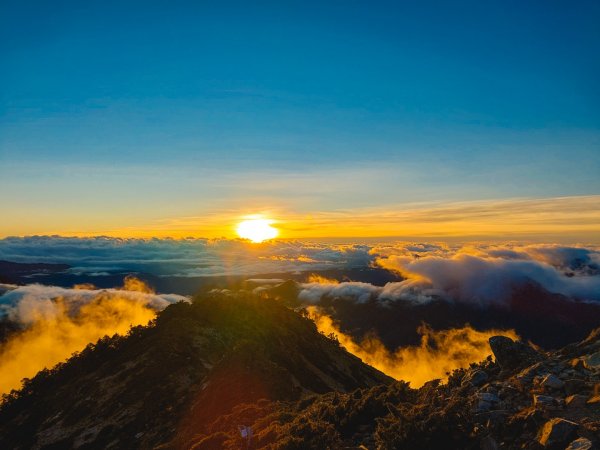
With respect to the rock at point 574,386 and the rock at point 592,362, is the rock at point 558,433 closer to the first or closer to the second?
the rock at point 574,386

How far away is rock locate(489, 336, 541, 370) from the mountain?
19849 mm

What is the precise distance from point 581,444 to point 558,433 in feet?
3.40

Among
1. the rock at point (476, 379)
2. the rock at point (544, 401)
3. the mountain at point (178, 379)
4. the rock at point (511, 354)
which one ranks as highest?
the rock at point (544, 401)

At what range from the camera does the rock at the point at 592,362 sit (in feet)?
68.8

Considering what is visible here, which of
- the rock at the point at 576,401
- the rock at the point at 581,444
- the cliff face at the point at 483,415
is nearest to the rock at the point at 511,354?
the cliff face at the point at 483,415

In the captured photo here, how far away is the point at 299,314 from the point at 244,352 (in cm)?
8437

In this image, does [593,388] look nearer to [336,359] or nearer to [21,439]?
[21,439]

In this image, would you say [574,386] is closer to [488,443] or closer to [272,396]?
[488,443]

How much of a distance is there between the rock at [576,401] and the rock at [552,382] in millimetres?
1487

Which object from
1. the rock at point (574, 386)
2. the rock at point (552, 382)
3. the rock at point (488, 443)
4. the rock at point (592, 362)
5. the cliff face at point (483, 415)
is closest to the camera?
the rock at point (488, 443)

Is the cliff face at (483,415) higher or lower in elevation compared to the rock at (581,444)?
lower

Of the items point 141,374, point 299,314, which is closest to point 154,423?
point 141,374

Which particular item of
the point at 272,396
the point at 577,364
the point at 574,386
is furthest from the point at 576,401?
the point at 272,396

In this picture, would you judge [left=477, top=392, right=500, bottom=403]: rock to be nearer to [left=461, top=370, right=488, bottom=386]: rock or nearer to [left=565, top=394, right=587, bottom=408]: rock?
[left=565, top=394, right=587, bottom=408]: rock
